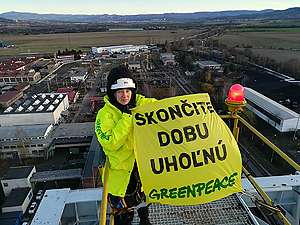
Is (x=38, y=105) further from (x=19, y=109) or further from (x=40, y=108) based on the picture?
(x=19, y=109)

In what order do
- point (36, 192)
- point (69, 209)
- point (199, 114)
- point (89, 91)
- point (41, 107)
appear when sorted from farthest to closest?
point (89, 91) < point (41, 107) < point (36, 192) < point (69, 209) < point (199, 114)

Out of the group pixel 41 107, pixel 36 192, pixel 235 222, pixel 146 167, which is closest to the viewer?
pixel 146 167

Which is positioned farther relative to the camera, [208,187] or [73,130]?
[73,130]

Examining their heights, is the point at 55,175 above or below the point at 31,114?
below

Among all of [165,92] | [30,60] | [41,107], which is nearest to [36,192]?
[41,107]

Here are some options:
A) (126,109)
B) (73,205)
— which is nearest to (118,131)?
(126,109)

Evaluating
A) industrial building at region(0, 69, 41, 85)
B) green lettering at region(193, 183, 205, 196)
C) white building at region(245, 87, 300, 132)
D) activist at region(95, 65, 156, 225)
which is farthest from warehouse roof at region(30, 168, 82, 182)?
industrial building at region(0, 69, 41, 85)

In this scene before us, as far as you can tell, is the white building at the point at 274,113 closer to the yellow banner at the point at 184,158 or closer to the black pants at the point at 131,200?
the black pants at the point at 131,200

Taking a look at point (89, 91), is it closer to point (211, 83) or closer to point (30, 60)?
point (211, 83)
